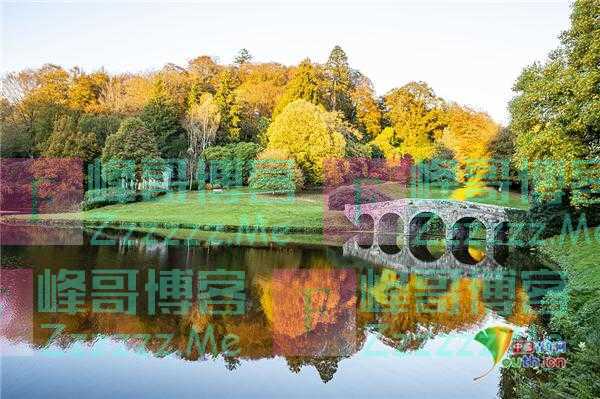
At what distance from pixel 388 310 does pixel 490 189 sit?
121 ft

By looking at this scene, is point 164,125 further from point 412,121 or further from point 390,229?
point 390,229

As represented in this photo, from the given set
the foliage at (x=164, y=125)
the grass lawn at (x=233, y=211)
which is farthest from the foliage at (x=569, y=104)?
the foliage at (x=164, y=125)

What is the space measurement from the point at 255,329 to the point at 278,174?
33174mm

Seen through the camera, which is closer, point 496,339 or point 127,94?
point 496,339

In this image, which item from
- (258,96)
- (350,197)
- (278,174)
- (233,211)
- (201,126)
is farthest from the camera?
(258,96)

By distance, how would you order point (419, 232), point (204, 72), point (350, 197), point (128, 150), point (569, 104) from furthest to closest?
point (204, 72) < point (128, 150) < point (350, 197) < point (419, 232) < point (569, 104)

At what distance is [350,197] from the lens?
45.1 meters

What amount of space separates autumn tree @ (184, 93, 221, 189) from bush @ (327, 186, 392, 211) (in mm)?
17990

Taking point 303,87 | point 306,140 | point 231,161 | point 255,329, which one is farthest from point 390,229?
point 255,329

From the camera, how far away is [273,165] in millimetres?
50062

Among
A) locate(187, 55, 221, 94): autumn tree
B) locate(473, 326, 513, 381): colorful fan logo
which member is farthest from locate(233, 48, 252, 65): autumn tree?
locate(473, 326, 513, 381): colorful fan logo

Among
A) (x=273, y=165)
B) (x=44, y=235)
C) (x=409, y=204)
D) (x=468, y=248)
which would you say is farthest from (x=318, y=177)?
(x=44, y=235)

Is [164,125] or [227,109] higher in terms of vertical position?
[227,109]

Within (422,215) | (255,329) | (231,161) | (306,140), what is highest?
(306,140)
